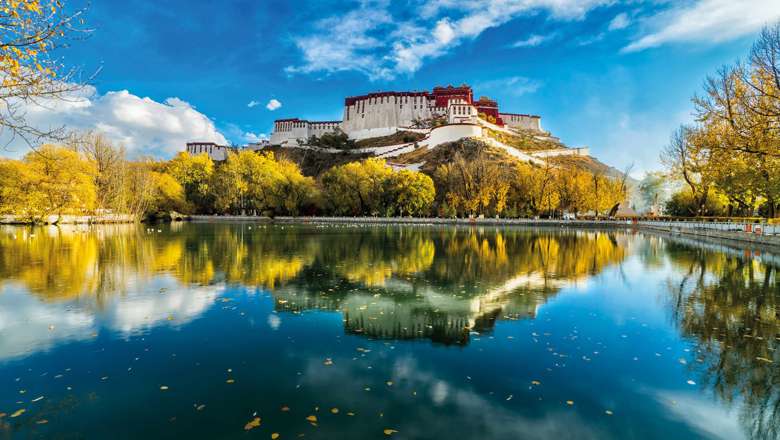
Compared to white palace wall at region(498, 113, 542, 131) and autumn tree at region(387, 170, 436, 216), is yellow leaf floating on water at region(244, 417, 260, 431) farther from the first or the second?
white palace wall at region(498, 113, 542, 131)

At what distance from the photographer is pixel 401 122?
413ft

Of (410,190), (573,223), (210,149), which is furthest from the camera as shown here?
(210,149)

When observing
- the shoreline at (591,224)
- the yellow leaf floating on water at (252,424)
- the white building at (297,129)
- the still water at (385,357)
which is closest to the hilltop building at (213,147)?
the white building at (297,129)

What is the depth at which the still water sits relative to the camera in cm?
526

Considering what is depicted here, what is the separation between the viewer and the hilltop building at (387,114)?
413ft

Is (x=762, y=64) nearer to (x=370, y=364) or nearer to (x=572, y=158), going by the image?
(x=370, y=364)

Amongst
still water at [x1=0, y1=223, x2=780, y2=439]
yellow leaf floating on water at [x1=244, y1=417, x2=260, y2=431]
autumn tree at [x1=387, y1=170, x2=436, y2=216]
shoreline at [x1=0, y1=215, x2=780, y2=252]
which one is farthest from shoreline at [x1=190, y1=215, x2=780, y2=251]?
yellow leaf floating on water at [x1=244, y1=417, x2=260, y2=431]

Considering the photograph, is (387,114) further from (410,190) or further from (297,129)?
(410,190)

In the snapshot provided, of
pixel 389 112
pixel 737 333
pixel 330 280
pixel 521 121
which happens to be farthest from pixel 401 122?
pixel 737 333

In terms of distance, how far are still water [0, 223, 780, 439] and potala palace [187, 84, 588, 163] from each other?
3667 inches

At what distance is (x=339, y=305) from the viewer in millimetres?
11203

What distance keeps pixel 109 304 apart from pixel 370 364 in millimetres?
7735

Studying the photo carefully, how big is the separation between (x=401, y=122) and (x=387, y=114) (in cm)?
487

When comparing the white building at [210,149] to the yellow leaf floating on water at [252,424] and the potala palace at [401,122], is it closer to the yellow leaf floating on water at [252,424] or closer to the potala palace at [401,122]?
the potala palace at [401,122]
